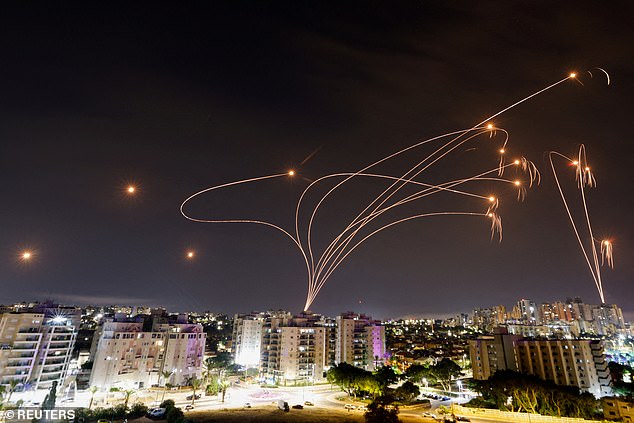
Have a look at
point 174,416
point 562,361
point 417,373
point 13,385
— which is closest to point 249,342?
point 417,373

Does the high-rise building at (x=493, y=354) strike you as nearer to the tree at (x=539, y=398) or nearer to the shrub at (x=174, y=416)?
the tree at (x=539, y=398)

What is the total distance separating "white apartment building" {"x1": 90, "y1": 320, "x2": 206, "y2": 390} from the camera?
57156 mm

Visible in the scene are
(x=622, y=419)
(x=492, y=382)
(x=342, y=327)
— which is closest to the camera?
(x=622, y=419)

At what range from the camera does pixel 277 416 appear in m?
40.9

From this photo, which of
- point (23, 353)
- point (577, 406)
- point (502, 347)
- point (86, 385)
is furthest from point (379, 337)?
point (23, 353)

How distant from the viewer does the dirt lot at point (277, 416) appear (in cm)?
3819

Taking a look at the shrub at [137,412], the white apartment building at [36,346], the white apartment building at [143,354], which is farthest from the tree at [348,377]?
the white apartment building at [36,346]

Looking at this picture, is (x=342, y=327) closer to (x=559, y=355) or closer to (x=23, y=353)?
(x=559, y=355)

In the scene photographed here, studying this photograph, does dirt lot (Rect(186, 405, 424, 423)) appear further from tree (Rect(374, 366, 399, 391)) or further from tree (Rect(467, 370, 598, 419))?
tree (Rect(467, 370, 598, 419))

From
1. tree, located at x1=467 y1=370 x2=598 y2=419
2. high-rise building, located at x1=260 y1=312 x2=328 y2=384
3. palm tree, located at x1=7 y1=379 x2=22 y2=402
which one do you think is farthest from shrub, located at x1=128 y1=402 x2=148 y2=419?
tree, located at x1=467 y1=370 x2=598 y2=419

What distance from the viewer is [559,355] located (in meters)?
57.8

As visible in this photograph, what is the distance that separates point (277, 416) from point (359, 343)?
45482mm

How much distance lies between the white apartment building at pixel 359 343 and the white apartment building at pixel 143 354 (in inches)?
1289

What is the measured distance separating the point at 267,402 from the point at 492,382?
32985mm
